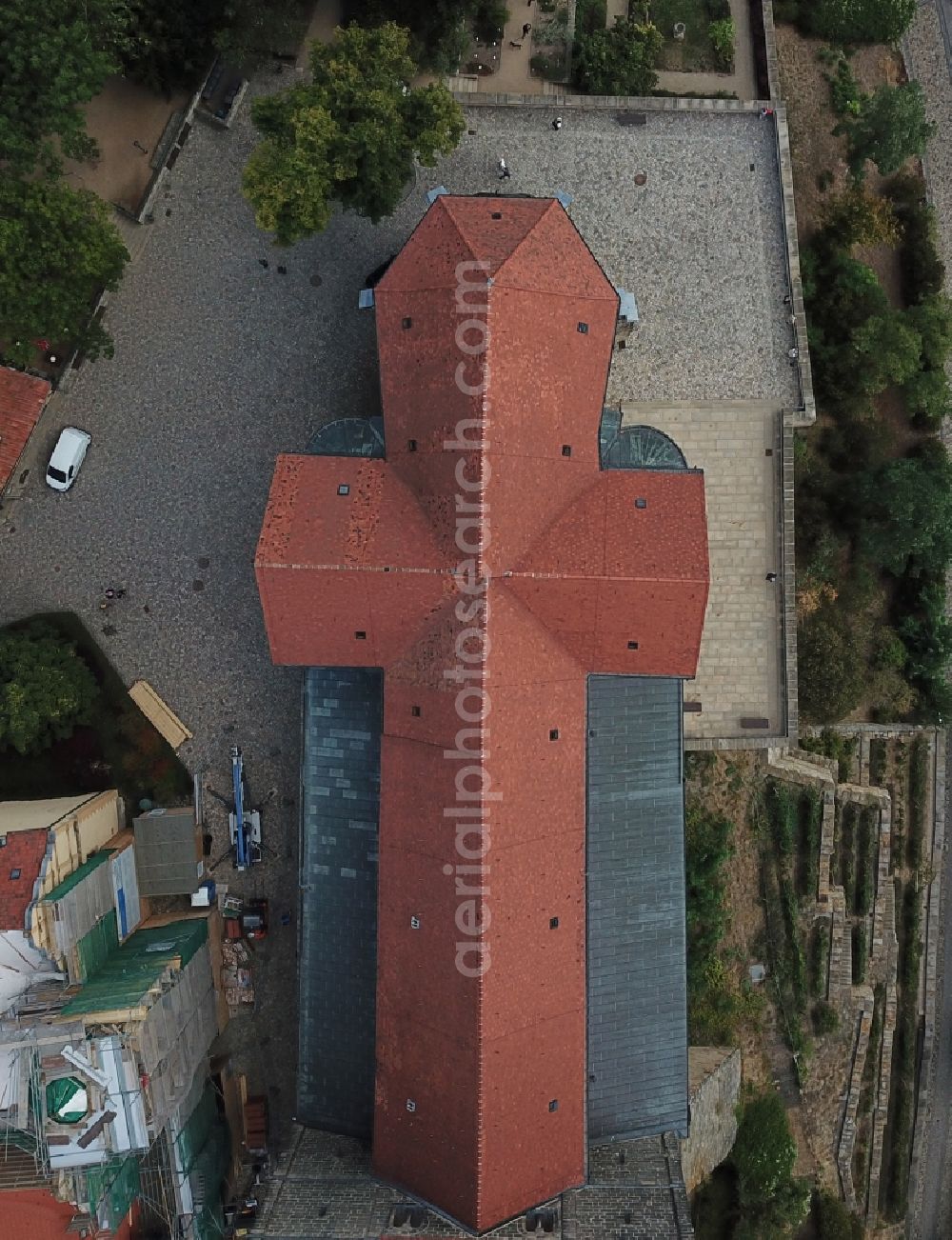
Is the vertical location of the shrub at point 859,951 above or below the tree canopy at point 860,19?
below

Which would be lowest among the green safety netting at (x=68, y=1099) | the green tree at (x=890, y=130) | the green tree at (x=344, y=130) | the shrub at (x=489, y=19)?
the green safety netting at (x=68, y=1099)

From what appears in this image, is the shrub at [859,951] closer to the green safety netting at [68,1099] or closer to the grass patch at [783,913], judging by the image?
the grass patch at [783,913]

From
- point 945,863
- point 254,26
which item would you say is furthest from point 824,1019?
point 254,26

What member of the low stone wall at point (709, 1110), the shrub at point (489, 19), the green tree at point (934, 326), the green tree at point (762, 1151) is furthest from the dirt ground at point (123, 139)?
the green tree at point (762, 1151)

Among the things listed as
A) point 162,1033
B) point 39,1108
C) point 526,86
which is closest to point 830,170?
point 526,86

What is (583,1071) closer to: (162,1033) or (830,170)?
(162,1033)

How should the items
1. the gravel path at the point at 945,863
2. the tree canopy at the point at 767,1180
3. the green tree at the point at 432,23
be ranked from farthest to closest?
1. the gravel path at the point at 945,863
2. the tree canopy at the point at 767,1180
3. the green tree at the point at 432,23

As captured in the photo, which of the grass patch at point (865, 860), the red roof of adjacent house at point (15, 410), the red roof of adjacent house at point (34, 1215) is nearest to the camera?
the red roof of adjacent house at point (34, 1215)

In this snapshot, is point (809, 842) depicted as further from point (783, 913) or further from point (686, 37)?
point (686, 37)
